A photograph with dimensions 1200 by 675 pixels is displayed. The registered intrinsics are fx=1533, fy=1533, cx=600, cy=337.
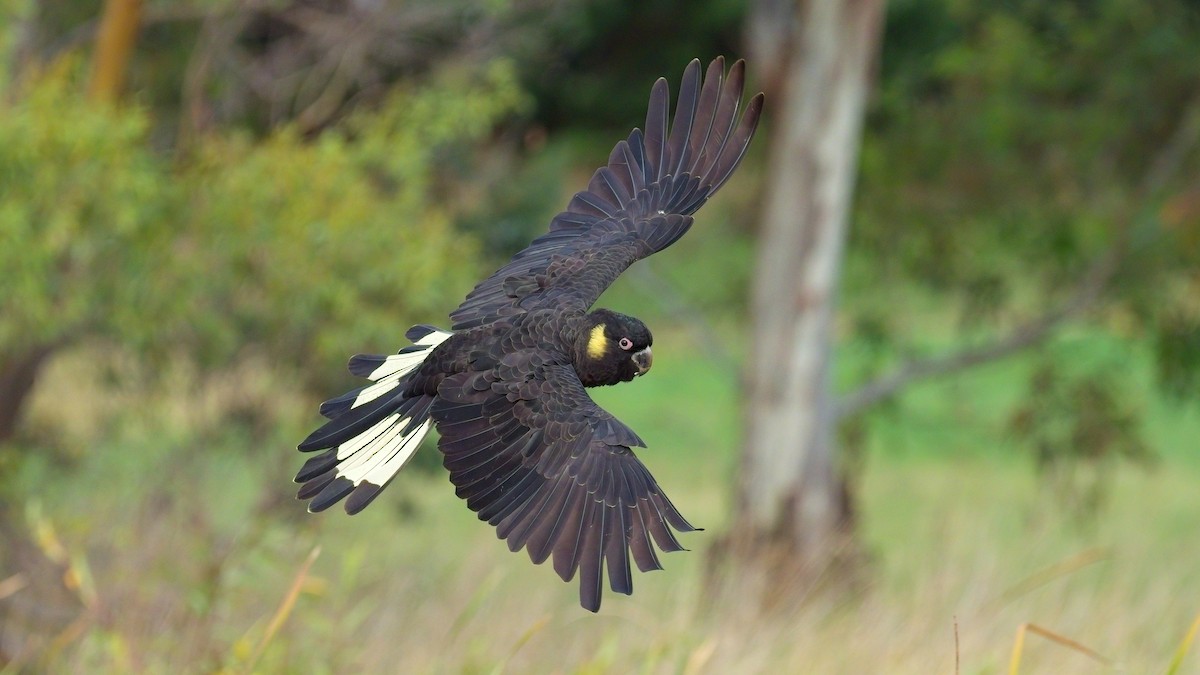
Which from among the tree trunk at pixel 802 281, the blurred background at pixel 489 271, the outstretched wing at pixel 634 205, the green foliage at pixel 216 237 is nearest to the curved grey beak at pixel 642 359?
the outstretched wing at pixel 634 205

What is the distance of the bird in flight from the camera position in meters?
3.32

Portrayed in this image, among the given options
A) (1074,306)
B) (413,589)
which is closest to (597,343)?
(413,589)

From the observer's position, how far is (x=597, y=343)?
150 inches

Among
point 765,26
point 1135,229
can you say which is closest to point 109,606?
point 765,26

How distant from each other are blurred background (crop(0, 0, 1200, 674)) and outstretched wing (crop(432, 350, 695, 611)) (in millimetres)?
969

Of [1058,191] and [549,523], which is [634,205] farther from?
[1058,191]

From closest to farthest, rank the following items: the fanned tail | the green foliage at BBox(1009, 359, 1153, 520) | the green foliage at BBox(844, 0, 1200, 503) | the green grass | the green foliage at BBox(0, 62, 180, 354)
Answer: the fanned tail → the green grass → the green foliage at BBox(0, 62, 180, 354) → the green foliage at BBox(844, 0, 1200, 503) → the green foliage at BBox(1009, 359, 1153, 520)

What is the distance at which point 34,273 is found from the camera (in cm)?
672

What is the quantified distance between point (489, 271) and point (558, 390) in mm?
7109

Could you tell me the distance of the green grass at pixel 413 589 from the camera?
16.8ft

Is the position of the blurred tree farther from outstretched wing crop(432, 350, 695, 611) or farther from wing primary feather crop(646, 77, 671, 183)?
outstretched wing crop(432, 350, 695, 611)

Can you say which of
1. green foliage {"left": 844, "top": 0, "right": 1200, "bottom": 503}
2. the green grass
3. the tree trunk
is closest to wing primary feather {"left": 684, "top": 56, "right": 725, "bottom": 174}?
the green grass

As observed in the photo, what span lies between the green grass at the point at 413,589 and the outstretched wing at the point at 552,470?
34.9 inches

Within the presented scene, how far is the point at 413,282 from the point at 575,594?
6.04 ft
